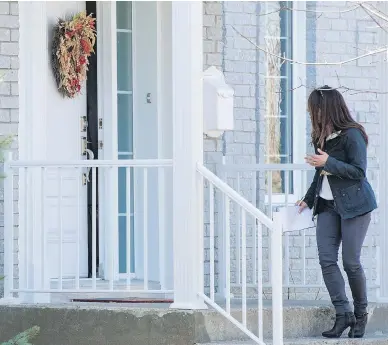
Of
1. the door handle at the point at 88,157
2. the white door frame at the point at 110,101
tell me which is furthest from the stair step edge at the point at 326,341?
the door handle at the point at 88,157

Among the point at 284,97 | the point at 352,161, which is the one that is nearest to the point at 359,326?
the point at 352,161

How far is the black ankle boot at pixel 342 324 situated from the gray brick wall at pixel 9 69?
2.50 meters

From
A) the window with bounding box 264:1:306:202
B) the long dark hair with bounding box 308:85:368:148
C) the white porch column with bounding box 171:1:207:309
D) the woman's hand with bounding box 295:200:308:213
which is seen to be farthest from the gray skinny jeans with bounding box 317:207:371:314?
the window with bounding box 264:1:306:202

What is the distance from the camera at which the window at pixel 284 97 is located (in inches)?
396

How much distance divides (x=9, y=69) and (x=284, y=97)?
9.61 ft

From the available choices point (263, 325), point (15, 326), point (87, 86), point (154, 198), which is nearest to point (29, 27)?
point (87, 86)

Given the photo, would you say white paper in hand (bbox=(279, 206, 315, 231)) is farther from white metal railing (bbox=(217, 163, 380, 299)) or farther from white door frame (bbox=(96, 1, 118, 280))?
white door frame (bbox=(96, 1, 118, 280))

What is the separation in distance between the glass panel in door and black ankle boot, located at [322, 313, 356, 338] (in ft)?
7.13

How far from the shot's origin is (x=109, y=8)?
29.7 feet

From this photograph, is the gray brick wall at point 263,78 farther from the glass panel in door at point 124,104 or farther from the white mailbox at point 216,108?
the white mailbox at point 216,108

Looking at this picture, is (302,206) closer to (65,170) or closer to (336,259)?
(336,259)

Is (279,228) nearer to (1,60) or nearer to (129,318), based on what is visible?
(129,318)

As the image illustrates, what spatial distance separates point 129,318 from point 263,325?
0.93m

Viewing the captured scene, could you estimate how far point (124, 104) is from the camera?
29.9 ft
